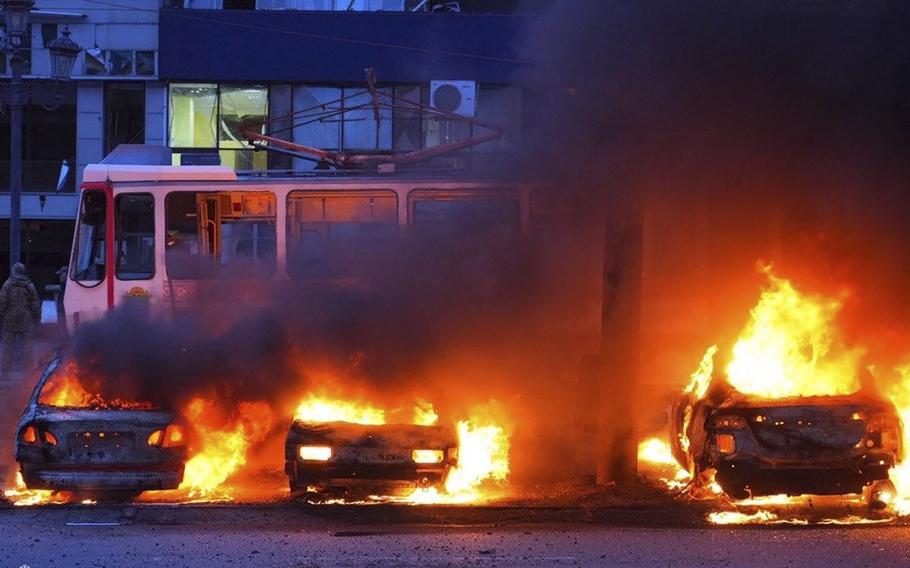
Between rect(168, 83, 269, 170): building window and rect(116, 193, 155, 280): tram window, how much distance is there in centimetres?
970

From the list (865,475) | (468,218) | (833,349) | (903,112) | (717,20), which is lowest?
(865,475)

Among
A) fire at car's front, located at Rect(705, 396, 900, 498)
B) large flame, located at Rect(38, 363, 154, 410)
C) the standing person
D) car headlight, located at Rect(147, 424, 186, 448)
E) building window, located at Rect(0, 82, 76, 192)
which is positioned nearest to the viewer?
fire at car's front, located at Rect(705, 396, 900, 498)

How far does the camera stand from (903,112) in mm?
9969

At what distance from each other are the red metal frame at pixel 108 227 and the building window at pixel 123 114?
1092 cm

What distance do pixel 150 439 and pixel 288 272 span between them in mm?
3799

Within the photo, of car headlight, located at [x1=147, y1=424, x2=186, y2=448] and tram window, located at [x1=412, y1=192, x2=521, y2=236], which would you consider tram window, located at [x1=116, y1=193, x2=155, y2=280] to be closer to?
tram window, located at [x1=412, y1=192, x2=521, y2=236]

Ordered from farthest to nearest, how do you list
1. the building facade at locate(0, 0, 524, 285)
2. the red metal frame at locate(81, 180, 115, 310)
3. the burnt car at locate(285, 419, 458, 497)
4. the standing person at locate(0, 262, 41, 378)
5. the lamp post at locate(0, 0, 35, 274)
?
the building facade at locate(0, 0, 524, 285) → the standing person at locate(0, 262, 41, 378) → the lamp post at locate(0, 0, 35, 274) → the red metal frame at locate(81, 180, 115, 310) → the burnt car at locate(285, 419, 458, 497)

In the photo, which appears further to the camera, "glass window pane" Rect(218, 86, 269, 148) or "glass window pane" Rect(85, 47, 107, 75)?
"glass window pane" Rect(85, 47, 107, 75)

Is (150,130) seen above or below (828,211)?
above

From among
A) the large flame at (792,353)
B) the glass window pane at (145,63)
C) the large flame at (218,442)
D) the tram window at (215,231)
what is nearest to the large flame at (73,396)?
the large flame at (218,442)

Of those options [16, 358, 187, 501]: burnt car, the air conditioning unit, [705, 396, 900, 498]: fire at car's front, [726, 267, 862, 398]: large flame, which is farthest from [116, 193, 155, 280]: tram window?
[705, 396, 900, 498]: fire at car's front

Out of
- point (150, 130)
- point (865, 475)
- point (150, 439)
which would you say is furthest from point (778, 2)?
point (150, 130)

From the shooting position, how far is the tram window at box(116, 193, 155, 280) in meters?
12.0

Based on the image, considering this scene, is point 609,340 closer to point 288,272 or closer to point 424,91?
point 288,272
